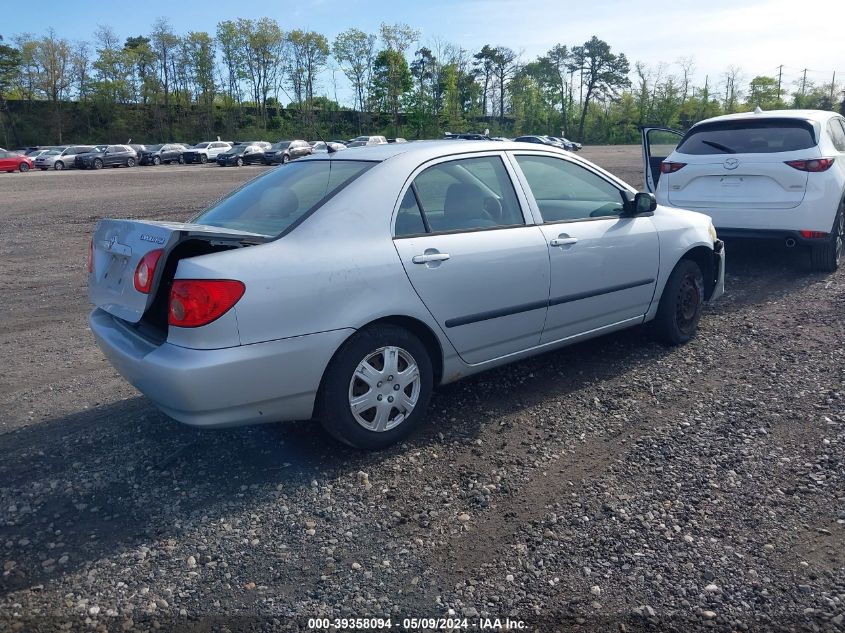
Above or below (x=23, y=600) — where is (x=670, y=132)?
above

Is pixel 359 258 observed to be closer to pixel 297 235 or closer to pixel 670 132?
pixel 297 235

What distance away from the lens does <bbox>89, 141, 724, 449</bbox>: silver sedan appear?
→ 3480 mm

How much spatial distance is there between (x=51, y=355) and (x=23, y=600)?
3442 mm

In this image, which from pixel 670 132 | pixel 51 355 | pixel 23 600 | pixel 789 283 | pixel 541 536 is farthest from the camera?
pixel 670 132

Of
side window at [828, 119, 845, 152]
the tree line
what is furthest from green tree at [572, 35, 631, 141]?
side window at [828, 119, 845, 152]

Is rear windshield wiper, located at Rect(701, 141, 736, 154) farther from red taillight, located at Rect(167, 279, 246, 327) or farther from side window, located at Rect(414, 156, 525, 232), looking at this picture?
red taillight, located at Rect(167, 279, 246, 327)

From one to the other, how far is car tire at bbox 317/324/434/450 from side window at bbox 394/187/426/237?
545mm

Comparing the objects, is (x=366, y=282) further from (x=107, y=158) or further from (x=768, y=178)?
(x=107, y=158)

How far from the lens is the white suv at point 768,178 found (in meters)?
7.68

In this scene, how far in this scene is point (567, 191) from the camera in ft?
17.0

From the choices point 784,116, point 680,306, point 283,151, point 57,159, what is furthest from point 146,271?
point 57,159

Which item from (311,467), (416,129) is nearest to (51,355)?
(311,467)

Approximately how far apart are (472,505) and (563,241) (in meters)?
1.95

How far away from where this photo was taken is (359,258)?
3805 mm
